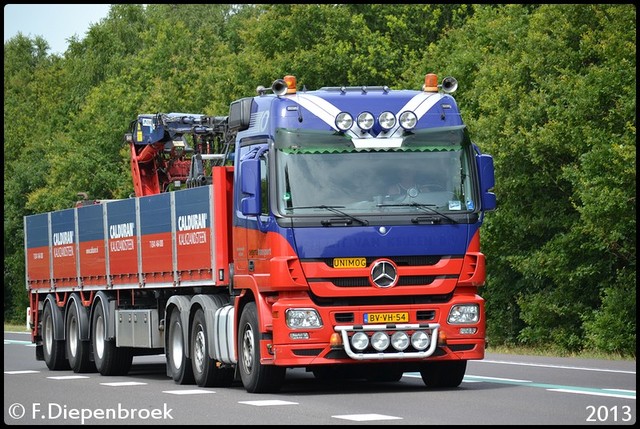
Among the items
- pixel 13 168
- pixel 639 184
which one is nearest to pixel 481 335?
pixel 639 184

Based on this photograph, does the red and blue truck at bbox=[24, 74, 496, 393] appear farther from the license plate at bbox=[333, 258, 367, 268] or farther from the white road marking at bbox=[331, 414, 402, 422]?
the white road marking at bbox=[331, 414, 402, 422]

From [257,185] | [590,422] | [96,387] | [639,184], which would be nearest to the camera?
[590,422]

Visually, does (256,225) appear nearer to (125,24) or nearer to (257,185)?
(257,185)

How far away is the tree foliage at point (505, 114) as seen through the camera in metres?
36.3

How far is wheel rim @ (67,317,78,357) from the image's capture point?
1021 inches

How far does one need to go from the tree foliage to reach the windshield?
15470 mm

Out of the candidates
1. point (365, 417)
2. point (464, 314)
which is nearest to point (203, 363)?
point (464, 314)

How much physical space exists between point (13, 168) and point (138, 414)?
77.8 meters

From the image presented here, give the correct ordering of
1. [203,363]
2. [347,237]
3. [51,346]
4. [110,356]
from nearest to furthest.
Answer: [347,237], [203,363], [110,356], [51,346]

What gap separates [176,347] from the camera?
→ 21359mm

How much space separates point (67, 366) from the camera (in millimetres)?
27141

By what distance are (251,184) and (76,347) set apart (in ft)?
28.8

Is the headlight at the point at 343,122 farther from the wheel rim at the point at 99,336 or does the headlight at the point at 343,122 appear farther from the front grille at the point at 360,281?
the wheel rim at the point at 99,336

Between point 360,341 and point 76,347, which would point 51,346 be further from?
point 360,341
